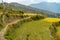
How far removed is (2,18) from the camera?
3159 centimetres

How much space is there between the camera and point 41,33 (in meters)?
27.6

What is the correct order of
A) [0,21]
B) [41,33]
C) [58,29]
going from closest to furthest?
[41,33]
[0,21]
[58,29]

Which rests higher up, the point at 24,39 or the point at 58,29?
the point at 24,39

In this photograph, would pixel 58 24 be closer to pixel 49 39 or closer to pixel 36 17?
pixel 36 17

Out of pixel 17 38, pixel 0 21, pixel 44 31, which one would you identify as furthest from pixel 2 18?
pixel 17 38

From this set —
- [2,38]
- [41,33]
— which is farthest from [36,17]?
[2,38]

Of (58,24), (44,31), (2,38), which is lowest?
(58,24)

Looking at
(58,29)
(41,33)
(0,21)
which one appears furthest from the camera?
(58,29)

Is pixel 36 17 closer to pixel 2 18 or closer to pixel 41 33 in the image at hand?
pixel 2 18

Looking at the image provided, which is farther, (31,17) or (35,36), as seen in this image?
(31,17)

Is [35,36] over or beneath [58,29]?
over

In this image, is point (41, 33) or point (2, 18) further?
point (2, 18)

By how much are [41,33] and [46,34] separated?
0.86 metres

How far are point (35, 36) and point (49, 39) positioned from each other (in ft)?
5.54
